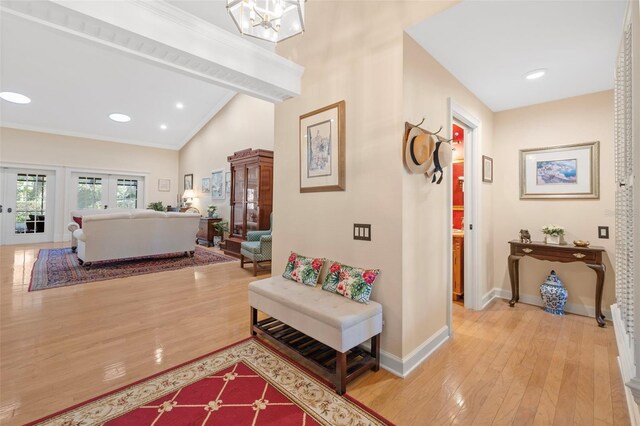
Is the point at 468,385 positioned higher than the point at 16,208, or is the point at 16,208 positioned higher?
the point at 16,208

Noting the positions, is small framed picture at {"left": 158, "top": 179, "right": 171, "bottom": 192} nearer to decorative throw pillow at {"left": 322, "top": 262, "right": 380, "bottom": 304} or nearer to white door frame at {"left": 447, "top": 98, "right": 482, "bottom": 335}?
decorative throw pillow at {"left": 322, "top": 262, "right": 380, "bottom": 304}

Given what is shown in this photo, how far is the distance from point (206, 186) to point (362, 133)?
7.16 meters

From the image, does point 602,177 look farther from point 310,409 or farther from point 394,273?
point 310,409

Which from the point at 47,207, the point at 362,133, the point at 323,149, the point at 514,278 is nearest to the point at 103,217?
the point at 323,149

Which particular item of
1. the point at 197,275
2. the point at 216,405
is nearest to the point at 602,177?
the point at 216,405

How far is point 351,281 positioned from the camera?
204 cm

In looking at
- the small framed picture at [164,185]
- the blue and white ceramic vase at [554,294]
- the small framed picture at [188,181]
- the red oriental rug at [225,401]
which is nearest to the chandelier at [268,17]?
the red oriental rug at [225,401]

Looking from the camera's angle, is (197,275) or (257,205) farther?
(257,205)

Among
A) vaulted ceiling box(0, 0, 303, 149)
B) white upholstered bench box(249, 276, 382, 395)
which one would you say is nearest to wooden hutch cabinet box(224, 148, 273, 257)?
vaulted ceiling box(0, 0, 303, 149)

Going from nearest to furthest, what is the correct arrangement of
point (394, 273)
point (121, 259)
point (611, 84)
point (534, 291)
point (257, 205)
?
1. point (394, 273)
2. point (611, 84)
3. point (534, 291)
4. point (121, 259)
5. point (257, 205)

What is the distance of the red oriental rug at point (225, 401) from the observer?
1499 millimetres

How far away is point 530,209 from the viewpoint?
3285 millimetres

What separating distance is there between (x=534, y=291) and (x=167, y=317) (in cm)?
418

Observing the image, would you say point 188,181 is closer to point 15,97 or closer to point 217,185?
point 217,185
